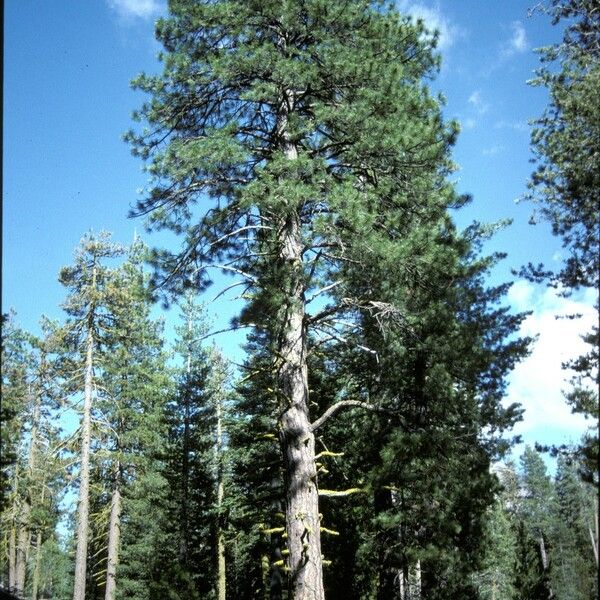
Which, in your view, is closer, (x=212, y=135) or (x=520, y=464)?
(x=212, y=135)

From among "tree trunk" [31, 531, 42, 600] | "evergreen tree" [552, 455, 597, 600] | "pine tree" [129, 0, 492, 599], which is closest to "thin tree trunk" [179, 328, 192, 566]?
"tree trunk" [31, 531, 42, 600]

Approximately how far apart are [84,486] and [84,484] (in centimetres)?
6

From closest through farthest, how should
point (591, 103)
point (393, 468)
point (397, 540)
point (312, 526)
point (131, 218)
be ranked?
point (312, 526)
point (131, 218)
point (591, 103)
point (393, 468)
point (397, 540)

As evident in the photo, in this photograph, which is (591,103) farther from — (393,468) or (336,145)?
(393,468)

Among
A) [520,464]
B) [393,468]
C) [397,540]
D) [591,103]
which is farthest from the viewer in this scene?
[520,464]

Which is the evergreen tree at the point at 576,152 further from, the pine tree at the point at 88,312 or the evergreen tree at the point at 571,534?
the evergreen tree at the point at 571,534

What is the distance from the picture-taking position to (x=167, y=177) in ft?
26.2

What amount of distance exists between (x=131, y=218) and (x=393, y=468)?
6710 mm

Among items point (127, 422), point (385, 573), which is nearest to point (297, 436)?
point (385, 573)

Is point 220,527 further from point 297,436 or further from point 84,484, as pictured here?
point 297,436

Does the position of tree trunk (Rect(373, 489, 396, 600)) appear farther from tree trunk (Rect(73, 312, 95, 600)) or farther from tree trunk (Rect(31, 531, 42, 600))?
tree trunk (Rect(31, 531, 42, 600))

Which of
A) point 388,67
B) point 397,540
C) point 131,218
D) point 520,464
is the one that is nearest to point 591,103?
point 388,67

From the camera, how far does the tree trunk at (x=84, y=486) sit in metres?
16.2

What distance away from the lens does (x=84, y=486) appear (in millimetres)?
16656
